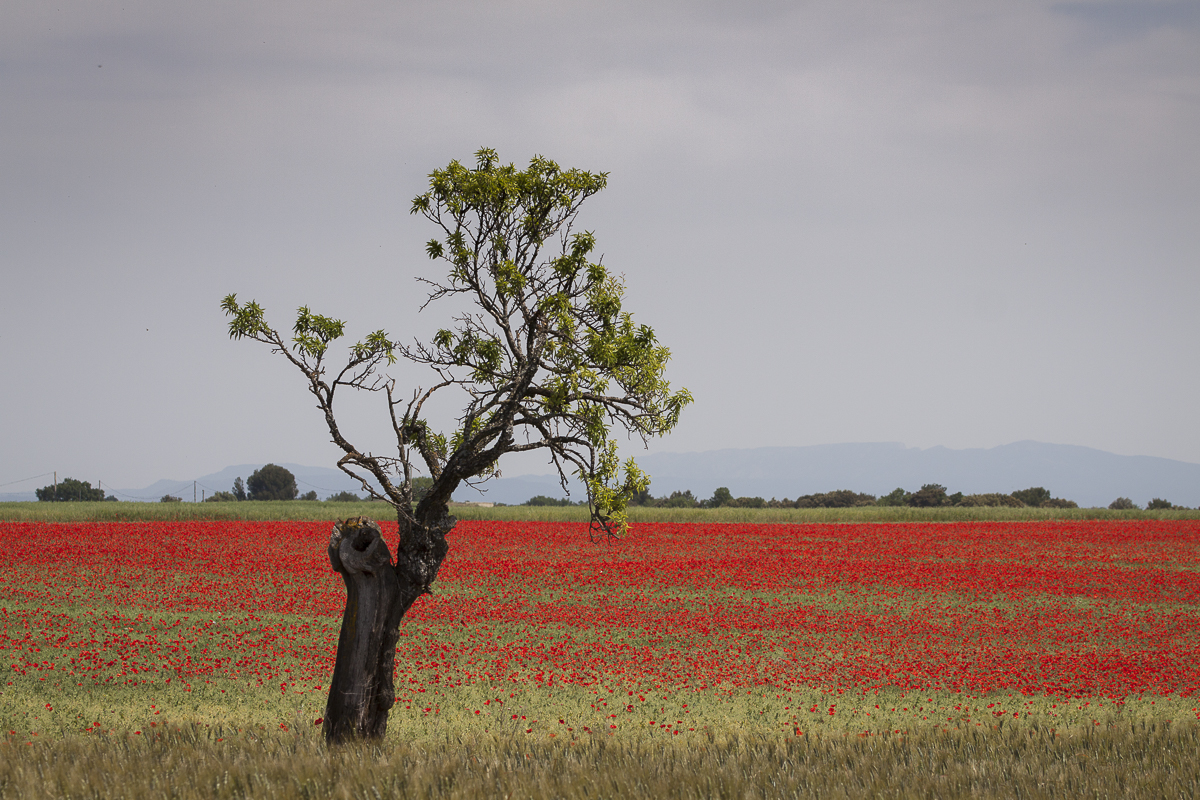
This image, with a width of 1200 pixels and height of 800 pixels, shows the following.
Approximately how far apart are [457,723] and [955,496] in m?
64.8

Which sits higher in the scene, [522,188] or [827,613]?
[522,188]

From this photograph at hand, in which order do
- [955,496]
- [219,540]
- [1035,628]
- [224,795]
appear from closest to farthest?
[224,795]
[1035,628]
[219,540]
[955,496]

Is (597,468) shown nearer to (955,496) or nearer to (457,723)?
(457,723)

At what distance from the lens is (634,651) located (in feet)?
53.0

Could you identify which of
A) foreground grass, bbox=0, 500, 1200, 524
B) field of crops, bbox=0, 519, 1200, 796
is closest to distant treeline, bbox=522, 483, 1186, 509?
foreground grass, bbox=0, 500, 1200, 524

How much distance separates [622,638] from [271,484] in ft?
261

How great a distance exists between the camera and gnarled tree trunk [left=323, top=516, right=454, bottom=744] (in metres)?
8.77

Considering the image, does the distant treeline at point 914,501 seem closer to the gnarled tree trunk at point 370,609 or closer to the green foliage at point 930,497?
the green foliage at point 930,497

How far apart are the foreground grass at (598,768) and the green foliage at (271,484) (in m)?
83.6

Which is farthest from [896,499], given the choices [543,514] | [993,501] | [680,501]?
[543,514]

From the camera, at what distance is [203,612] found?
1947 centimetres

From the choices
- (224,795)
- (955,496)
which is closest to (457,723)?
(224,795)

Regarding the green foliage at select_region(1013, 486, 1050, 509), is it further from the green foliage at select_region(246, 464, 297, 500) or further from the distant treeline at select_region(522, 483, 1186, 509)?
the green foliage at select_region(246, 464, 297, 500)

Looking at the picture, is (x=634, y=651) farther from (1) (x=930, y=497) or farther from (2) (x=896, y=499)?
(2) (x=896, y=499)
